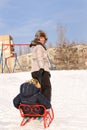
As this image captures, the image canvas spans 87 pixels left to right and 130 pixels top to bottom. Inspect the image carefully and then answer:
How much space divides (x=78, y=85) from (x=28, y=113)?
5683 millimetres

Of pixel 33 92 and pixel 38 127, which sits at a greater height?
pixel 33 92

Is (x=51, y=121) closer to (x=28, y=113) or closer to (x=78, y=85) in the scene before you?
(x=28, y=113)

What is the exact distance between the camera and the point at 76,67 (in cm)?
2536

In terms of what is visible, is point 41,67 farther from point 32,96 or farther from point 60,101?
point 60,101

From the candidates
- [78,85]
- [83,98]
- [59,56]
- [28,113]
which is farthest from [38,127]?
[59,56]

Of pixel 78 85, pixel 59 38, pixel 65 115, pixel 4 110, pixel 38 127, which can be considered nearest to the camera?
pixel 38 127

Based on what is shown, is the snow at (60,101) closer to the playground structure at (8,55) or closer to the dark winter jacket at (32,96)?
the dark winter jacket at (32,96)

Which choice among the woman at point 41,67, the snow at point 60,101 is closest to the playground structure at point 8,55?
the snow at point 60,101

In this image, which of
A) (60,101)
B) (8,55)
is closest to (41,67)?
(60,101)

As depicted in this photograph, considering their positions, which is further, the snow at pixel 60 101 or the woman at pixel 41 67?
the woman at pixel 41 67

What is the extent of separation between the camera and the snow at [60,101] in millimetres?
5152

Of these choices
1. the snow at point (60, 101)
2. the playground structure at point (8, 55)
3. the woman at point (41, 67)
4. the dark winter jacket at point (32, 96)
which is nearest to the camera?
the dark winter jacket at point (32, 96)

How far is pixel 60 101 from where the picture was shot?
334 inches

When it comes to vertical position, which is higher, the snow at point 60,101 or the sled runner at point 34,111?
the sled runner at point 34,111
